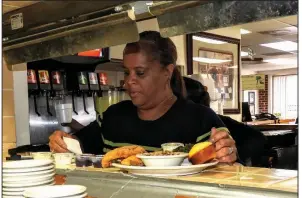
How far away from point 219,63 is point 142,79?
12.1 feet

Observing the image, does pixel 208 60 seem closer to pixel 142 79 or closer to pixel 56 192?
pixel 142 79

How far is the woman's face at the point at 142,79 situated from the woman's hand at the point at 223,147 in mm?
554

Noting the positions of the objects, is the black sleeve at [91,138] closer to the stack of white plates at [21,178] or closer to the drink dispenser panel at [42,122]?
the drink dispenser panel at [42,122]

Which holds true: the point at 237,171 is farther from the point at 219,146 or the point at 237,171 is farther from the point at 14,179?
the point at 14,179

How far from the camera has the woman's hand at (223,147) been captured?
4.54 feet

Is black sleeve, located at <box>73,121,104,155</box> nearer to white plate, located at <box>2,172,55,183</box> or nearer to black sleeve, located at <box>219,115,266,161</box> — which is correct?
black sleeve, located at <box>219,115,266,161</box>

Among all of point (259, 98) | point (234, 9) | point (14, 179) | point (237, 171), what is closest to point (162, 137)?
point (237, 171)

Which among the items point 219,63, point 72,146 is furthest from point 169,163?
point 219,63

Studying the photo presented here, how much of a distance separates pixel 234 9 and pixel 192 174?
48 centimetres

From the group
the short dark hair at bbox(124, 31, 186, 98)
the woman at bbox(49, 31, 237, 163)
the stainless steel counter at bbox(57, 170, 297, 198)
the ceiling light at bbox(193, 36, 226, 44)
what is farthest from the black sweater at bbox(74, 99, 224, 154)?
the ceiling light at bbox(193, 36, 226, 44)

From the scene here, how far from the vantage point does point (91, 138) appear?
2.15m

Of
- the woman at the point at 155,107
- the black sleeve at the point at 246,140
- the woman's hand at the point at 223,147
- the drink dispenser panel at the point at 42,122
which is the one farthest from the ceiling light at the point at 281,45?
the woman's hand at the point at 223,147

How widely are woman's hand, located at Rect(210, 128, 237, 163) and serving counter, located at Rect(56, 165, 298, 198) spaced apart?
→ 65mm

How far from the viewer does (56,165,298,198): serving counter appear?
96cm
